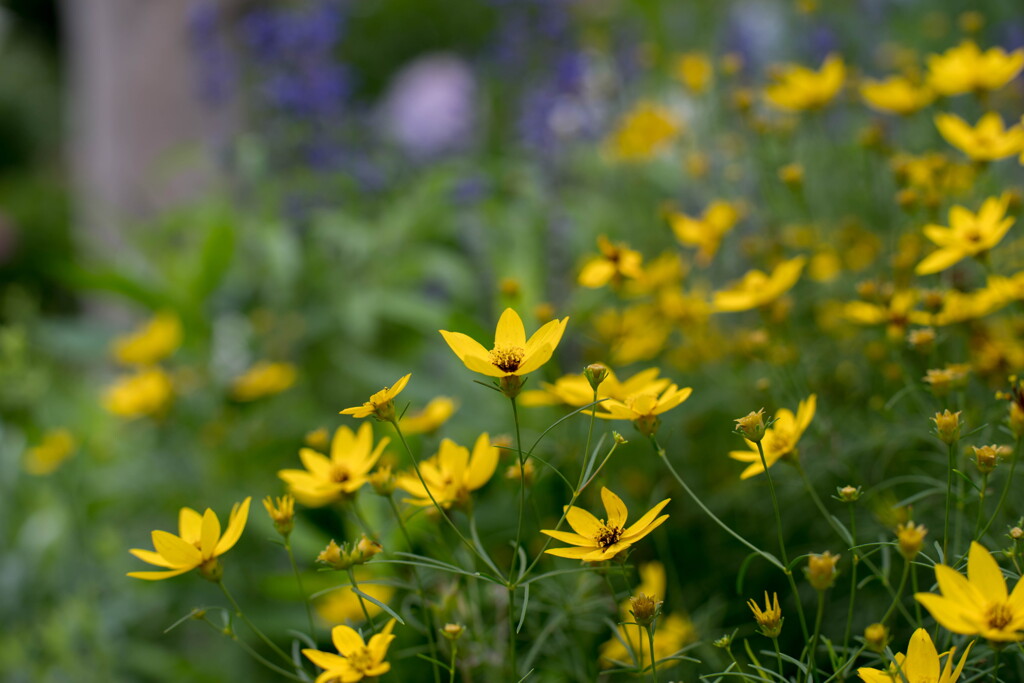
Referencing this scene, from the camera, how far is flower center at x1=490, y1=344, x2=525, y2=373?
0.48 metres

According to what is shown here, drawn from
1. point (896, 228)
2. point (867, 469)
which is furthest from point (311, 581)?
point (896, 228)

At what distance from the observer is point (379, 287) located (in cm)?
160

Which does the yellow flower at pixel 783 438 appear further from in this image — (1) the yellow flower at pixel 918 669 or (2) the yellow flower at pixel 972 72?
(2) the yellow flower at pixel 972 72

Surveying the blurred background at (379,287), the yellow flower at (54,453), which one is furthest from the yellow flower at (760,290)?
the yellow flower at (54,453)

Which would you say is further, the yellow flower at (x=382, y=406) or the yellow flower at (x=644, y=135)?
the yellow flower at (x=644, y=135)

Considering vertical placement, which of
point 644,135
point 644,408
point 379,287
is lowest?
point 379,287

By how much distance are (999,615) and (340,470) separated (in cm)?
36

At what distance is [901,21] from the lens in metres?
2.01

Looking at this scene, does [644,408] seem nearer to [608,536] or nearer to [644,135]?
[608,536]

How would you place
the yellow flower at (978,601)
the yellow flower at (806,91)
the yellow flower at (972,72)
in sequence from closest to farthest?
the yellow flower at (978,601), the yellow flower at (972,72), the yellow flower at (806,91)

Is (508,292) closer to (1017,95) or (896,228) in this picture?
(896,228)

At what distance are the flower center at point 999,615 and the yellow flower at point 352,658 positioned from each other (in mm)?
280

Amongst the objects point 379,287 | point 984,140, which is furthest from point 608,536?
point 379,287

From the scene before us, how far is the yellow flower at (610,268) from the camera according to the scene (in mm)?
640
